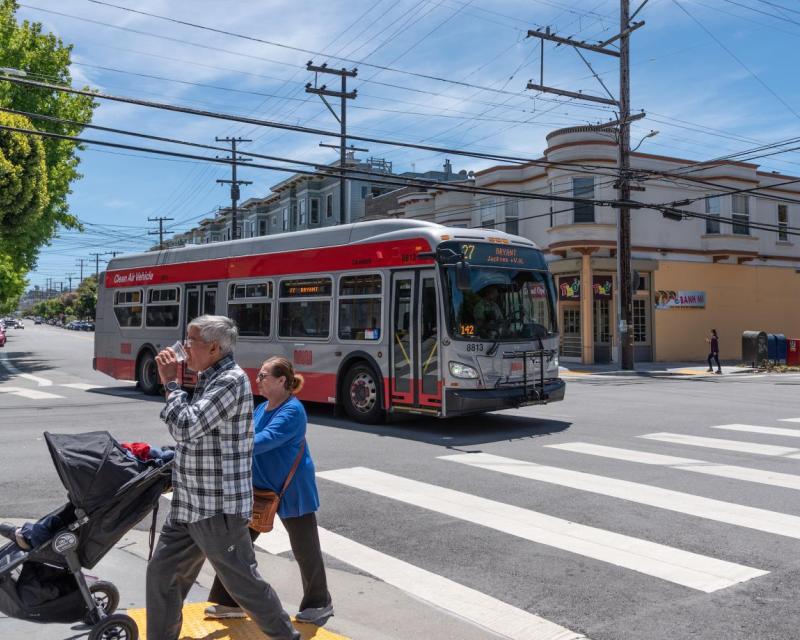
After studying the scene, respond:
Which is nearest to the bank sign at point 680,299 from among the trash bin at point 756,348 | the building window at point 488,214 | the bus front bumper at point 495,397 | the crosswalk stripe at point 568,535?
the trash bin at point 756,348

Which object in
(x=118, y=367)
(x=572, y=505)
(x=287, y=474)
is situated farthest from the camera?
(x=118, y=367)

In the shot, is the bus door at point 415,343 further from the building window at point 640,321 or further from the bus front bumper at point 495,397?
the building window at point 640,321

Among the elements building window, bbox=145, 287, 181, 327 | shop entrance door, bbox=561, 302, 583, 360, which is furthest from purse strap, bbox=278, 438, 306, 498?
shop entrance door, bbox=561, 302, 583, 360

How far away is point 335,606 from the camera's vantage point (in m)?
4.70

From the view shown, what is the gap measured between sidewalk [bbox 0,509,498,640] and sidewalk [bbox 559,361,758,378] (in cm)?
2035

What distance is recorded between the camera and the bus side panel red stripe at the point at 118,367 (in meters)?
18.0

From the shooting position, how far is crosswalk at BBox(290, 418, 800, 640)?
4.88m

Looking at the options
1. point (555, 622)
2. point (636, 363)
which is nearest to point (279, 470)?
point (555, 622)

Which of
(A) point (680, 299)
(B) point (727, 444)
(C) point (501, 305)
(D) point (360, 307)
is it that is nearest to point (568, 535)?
(B) point (727, 444)

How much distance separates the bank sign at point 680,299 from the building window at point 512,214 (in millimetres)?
6684

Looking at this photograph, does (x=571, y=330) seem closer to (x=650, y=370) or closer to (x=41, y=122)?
(x=650, y=370)

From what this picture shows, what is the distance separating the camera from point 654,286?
3173cm

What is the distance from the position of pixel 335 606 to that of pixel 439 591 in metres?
0.70

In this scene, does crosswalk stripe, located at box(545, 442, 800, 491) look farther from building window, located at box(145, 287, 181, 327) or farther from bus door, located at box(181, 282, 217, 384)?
building window, located at box(145, 287, 181, 327)
